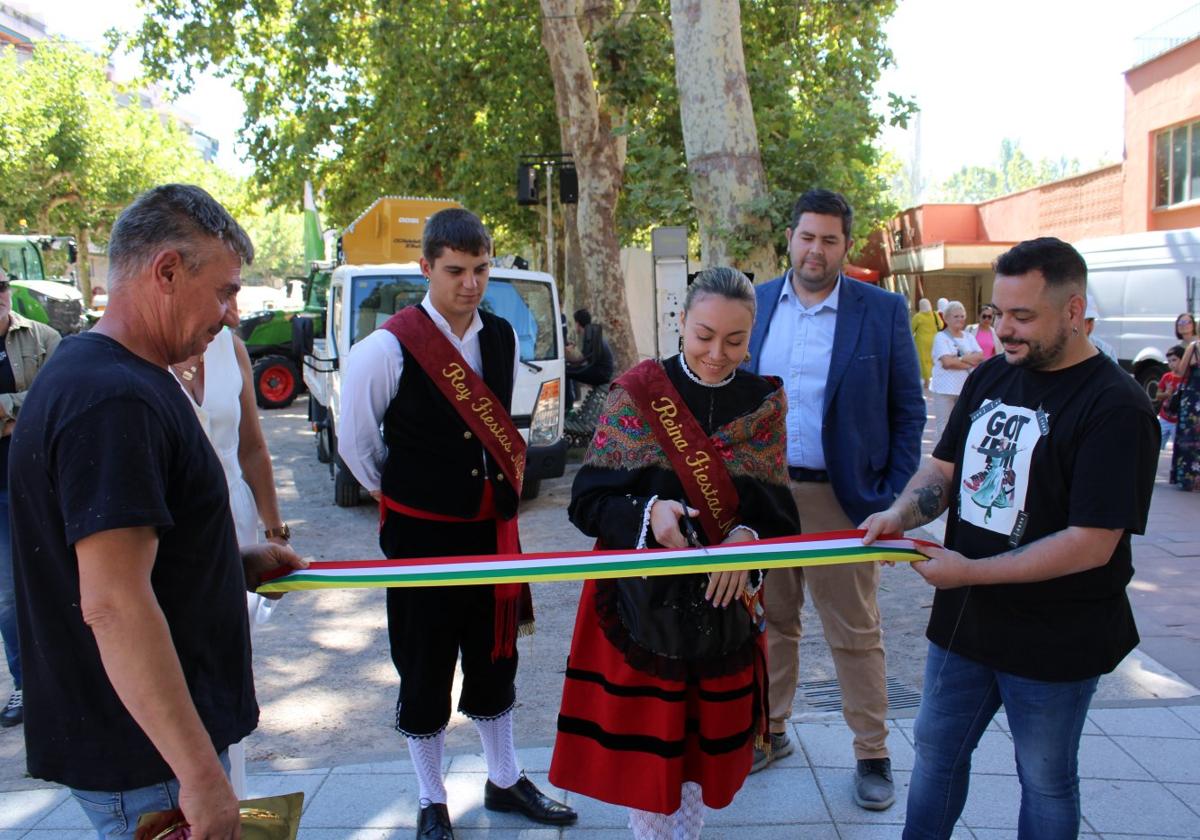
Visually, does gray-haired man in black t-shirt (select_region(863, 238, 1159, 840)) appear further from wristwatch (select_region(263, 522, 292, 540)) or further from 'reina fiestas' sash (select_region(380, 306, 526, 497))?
wristwatch (select_region(263, 522, 292, 540))

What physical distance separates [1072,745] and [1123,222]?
2373cm

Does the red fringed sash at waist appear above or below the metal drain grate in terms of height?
above

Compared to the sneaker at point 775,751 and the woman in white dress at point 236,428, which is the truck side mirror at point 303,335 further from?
the sneaker at point 775,751

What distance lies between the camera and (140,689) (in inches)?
61.4

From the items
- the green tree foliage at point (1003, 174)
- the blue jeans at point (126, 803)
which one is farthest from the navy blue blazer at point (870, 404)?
the green tree foliage at point (1003, 174)

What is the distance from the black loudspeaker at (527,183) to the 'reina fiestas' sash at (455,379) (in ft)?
39.9

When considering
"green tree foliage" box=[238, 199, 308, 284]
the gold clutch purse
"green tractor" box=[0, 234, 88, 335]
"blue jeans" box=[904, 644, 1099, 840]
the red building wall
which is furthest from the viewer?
"green tree foliage" box=[238, 199, 308, 284]

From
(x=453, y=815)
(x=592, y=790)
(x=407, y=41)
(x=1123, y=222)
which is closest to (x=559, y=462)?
(x=453, y=815)

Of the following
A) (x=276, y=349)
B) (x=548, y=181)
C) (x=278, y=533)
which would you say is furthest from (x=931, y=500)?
(x=276, y=349)

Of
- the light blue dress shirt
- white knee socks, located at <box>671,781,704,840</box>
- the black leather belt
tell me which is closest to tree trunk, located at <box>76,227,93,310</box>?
the light blue dress shirt

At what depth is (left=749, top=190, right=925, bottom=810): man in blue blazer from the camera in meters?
3.49

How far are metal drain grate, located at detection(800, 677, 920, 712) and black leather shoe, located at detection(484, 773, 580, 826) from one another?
1.53 metres

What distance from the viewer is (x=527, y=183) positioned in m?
15.0

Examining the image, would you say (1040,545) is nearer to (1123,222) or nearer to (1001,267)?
(1001,267)
